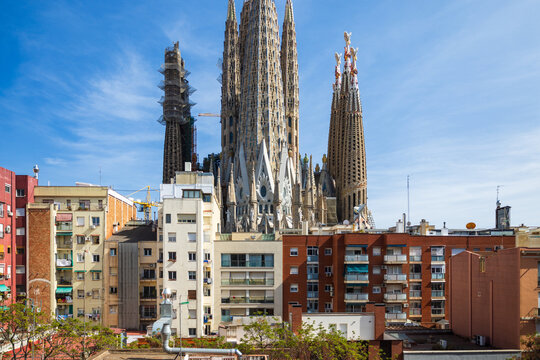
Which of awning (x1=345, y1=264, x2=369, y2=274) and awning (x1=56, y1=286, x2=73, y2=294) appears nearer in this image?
awning (x1=56, y1=286, x2=73, y2=294)

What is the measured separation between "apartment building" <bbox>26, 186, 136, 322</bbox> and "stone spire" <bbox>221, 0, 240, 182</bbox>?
62.0 meters

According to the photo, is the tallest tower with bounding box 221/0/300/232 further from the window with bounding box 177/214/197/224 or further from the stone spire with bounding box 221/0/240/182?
the window with bounding box 177/214/197/224

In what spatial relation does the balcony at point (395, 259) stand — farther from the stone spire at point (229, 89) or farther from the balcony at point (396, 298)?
the stone spire at point (229, 89)

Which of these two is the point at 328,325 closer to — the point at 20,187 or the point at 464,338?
the point at 464,338

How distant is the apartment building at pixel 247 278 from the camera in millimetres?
42812

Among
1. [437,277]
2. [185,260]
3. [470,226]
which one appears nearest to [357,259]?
[437,277]

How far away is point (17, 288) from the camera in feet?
135

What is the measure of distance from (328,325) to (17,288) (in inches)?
1072

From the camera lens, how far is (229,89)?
108250mm

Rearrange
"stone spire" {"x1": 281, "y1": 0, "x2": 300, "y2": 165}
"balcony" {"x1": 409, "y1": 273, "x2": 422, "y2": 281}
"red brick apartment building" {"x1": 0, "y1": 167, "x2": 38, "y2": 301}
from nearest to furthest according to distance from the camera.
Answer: "red brick apartment building" {"x1": 0, "y1": 167, "x2": 38, "y2": 301} < "balcony" {"x1": 409, "y1": 273, "x2": 422, "y2": 281} < "stone spire" {"x1": 281, "y1": 0, "x2": 300, "y2": 165}

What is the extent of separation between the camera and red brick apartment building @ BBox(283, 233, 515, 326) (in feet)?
138

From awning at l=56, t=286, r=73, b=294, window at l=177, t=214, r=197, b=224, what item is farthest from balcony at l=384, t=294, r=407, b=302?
awning at l=56, t=286, r=73, b=294

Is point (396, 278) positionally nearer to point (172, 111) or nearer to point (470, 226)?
point (470, 226)

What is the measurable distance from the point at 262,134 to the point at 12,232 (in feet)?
198
